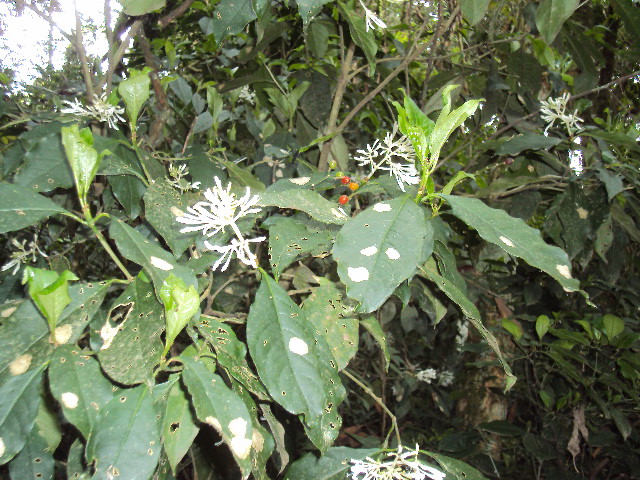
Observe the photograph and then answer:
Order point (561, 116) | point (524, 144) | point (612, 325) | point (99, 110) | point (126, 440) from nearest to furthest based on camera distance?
point (126, 440) → point (99, 110) → point (524, 144) → point (561, 116) → point (612, 325)

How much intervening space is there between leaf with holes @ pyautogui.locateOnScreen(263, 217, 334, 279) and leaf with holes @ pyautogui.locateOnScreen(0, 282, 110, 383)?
269 mm

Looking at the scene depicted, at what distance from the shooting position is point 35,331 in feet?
2.23

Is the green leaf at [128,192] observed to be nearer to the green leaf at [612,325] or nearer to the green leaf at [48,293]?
the green leaf at [48,293]

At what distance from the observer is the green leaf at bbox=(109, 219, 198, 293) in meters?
0.65

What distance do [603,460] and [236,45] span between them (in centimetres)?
261

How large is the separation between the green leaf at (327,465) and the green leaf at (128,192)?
659 millimetres

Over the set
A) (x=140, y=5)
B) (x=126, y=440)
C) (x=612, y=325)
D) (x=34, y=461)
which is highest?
(x=140, y=5)

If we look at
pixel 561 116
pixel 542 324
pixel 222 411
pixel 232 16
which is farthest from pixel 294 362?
pixel 542 324

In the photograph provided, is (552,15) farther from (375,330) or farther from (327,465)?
(327,465)

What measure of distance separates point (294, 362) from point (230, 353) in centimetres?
11

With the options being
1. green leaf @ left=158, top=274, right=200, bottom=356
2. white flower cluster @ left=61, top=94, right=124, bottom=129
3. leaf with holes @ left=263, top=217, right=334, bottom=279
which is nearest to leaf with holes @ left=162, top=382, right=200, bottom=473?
green leaf @ left=158, top=274, right=200, bottom=356

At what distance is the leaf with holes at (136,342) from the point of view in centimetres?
63

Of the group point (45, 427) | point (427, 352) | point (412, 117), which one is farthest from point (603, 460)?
point (45, 427)

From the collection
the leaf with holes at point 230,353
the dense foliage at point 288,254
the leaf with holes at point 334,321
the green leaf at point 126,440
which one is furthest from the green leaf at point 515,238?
the green leaf at point 126,440
